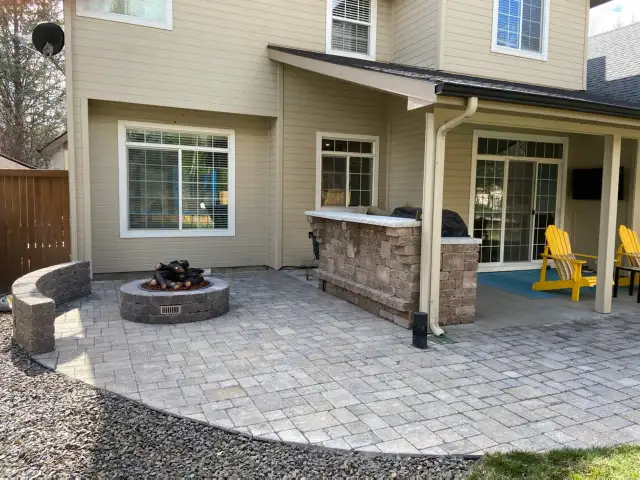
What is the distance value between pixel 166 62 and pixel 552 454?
24.1 feet

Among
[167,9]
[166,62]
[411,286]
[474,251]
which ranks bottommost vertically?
[411,286]

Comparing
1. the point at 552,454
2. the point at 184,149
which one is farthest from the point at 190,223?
the point at 552,454

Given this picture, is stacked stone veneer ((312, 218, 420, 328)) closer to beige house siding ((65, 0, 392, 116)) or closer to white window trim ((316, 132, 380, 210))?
white window trim ((316, 132, 380, 210))

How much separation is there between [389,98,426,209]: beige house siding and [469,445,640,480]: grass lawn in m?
5.95

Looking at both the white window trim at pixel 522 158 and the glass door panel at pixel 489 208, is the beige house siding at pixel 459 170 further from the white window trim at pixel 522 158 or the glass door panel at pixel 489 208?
the glass door panel at pixel 489 208

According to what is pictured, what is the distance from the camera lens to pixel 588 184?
355 inches

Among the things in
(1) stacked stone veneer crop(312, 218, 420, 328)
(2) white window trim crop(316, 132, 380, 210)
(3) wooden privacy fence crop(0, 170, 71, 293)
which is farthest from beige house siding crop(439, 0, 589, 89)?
(3) wooden privacy fence crop(0, 170, 71, 293)

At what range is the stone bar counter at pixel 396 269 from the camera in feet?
16.7

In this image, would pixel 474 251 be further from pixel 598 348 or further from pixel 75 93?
pixel 75 93

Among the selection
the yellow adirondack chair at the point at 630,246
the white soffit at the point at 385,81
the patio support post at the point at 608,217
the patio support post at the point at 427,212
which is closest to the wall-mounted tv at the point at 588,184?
the yellow adirondack chair at the point at 630,246

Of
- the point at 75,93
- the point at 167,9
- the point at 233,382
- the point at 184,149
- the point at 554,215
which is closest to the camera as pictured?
the point at 233,382

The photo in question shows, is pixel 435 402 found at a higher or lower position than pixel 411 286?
lower

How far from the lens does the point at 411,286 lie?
5.12 metres

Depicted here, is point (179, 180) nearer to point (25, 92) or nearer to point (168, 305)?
point (168, 305)
